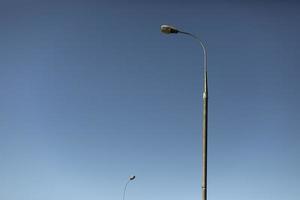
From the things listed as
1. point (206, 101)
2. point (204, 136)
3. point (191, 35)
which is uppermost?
point (191, 35)

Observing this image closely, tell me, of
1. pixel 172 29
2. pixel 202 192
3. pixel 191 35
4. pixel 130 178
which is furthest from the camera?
pixel 130 178

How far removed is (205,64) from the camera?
567 inches

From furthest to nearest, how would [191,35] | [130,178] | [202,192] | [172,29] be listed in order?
[130,178] → [191,35] → [172,29] → [202,192]

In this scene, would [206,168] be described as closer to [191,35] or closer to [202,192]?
[202,192]

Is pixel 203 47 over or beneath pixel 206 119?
over

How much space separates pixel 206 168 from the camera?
13102mm

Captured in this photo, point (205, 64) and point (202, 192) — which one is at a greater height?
point (205, 64)

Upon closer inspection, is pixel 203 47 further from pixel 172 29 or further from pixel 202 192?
pixel 202 192

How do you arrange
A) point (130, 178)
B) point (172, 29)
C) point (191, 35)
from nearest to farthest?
point (172, 29) < point (191, 35) < point (130, 178)

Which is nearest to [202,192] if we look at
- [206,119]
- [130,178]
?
[206,119]

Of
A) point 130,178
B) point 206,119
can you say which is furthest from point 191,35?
point 130,178

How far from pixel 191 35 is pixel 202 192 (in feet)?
14.9

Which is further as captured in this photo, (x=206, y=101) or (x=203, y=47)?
(x=203, y=47)

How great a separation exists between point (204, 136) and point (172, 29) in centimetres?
284
